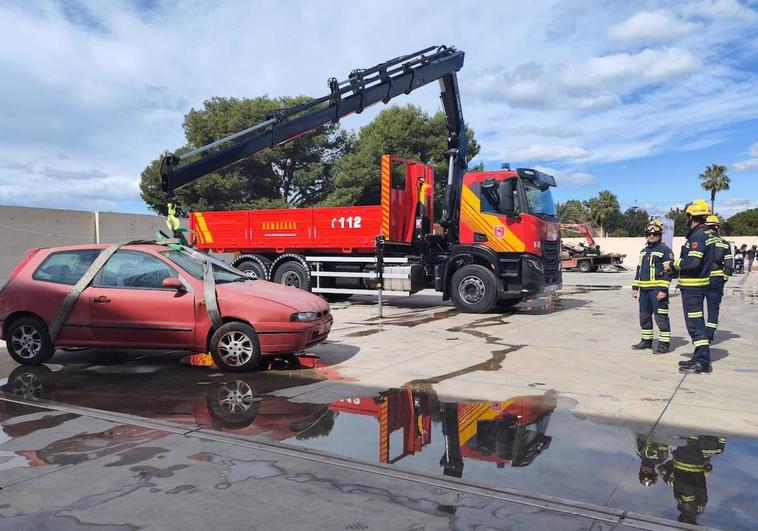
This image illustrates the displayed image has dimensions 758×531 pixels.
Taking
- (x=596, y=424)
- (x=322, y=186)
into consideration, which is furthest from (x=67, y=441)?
(x=322, y=186)

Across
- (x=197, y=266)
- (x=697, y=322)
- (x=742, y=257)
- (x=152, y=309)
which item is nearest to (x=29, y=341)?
(x=152, y=309)

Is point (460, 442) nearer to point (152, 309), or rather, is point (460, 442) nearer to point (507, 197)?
point (152, 309)

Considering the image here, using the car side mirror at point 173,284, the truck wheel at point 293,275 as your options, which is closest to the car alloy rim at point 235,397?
the car side mirror at point 173,284

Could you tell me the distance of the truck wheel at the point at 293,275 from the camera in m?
14.6

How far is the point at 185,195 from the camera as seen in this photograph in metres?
38.3

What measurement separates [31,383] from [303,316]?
301 centimetres

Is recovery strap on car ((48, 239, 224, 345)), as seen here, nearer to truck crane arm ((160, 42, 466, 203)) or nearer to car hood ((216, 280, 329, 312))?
car hood ((216, 280, 329, 312))

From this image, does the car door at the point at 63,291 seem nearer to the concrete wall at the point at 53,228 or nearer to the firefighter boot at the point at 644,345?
the firefighter boot at the point at 644,345

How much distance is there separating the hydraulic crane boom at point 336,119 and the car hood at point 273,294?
637 centimetres

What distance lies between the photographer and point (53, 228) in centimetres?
1742

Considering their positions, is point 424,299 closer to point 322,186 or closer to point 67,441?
point 67,441

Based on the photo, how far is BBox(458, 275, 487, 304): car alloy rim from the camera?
1278 cm

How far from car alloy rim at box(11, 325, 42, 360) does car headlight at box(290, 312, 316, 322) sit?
319cm

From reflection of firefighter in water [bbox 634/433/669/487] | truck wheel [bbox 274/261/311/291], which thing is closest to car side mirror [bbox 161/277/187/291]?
reflection of firefighter in water [bbox 634/433/669/487]
